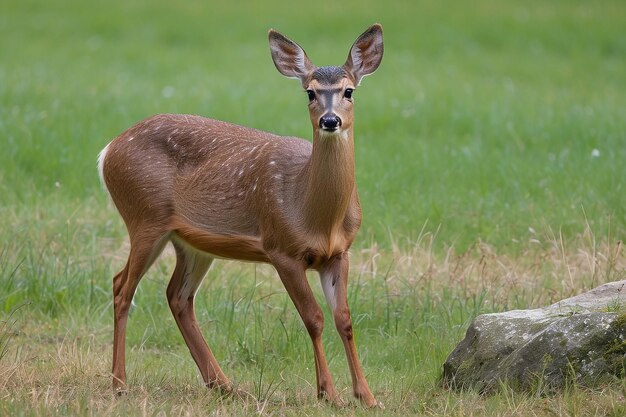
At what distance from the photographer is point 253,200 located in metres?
6.44

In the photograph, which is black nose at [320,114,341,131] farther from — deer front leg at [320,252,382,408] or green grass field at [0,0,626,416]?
green grass field at [0,0,626,416]

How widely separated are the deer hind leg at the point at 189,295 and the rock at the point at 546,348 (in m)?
1.47

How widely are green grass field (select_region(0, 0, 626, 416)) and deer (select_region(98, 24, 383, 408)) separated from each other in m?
0.39

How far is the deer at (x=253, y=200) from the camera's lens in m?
6.06

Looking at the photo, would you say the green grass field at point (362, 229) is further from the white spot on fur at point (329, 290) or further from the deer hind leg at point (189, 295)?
the white spot on fur at point (329, 290)

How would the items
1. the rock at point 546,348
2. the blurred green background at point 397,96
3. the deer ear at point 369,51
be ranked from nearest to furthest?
1. the rock at point 546,348
2. the deer ear at point 369,51
3. the blurred green background at point 397,96

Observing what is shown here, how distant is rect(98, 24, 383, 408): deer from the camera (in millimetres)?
6062

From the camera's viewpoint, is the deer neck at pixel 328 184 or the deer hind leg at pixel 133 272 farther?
the deer hind leg at pixel 133 272

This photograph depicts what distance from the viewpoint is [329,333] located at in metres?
7.53

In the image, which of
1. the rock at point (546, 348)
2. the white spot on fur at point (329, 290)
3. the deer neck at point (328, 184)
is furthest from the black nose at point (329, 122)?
the rock at point (546, 348)

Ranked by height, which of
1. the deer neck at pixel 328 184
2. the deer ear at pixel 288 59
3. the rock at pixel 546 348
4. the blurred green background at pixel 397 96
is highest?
the deer ear at pixel 288 59

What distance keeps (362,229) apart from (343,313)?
10.7 ft

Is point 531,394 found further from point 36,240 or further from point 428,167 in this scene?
point 428,167

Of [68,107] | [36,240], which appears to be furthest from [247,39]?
[36,240]
